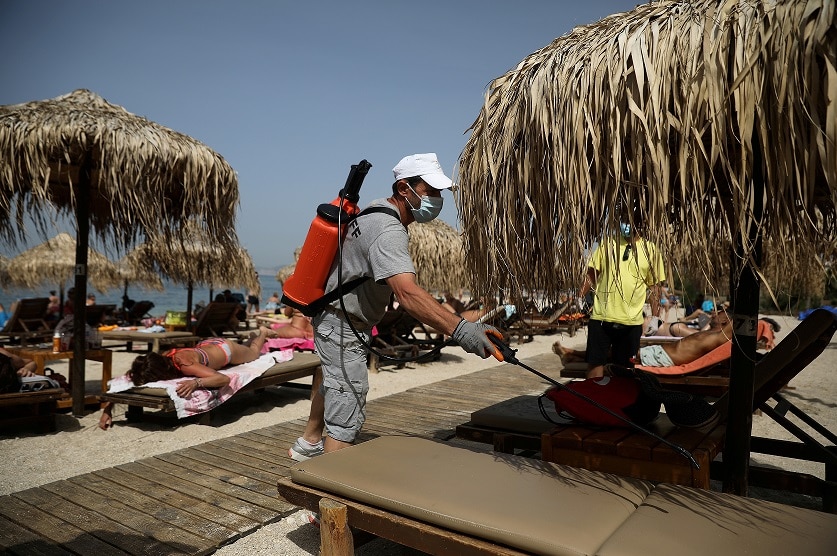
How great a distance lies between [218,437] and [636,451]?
3.70m

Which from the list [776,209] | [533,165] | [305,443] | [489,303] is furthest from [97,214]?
[776,209]

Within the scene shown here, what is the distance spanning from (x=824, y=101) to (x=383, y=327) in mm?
7930

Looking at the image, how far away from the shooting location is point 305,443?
11.2ft

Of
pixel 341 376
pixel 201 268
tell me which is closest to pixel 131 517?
pixel 341 376

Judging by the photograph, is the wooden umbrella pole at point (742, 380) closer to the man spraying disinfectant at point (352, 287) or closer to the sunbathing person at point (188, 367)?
the man spraying disinfectant at point (352, 287)

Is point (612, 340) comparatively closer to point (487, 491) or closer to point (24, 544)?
point (487, 491)

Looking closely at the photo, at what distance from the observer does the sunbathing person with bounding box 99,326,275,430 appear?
514 cm

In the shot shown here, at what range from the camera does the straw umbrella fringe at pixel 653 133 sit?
1711 mm

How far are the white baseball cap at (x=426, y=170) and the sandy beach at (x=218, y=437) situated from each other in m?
1.80

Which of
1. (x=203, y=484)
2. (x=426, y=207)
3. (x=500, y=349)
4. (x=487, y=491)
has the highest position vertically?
(x=426, y=207)

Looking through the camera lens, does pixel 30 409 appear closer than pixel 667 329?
Yes

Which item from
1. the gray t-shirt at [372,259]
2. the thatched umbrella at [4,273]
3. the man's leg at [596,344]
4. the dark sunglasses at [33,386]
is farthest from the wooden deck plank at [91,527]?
the thatched umbrella at [4,273]

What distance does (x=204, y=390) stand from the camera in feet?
17.3

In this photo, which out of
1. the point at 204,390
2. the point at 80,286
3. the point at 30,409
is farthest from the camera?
the point at 80,286
